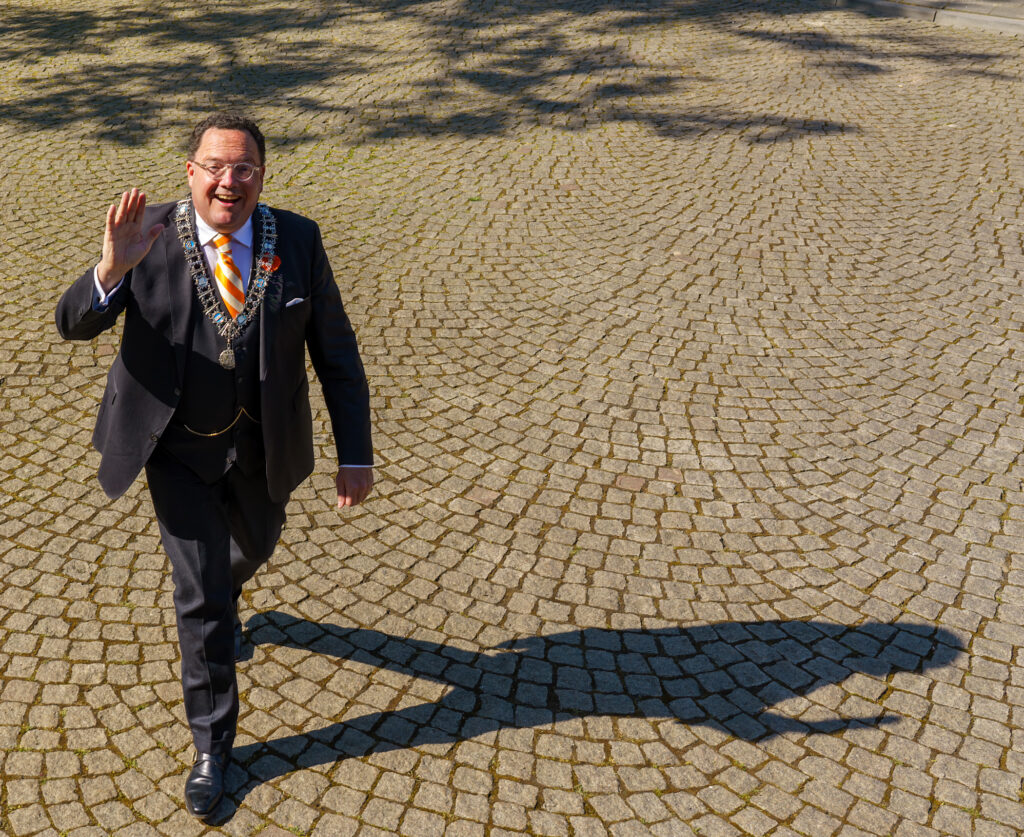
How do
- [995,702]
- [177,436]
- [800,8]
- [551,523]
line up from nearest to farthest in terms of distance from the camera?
[177,436] → [995,702] → [551,523] → [800,8]

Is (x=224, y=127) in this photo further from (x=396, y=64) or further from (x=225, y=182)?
(x=396, y=64)

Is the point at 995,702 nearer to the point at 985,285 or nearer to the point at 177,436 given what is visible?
the point at 177,436

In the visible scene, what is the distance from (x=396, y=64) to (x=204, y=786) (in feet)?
34.1

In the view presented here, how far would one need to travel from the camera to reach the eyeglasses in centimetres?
343

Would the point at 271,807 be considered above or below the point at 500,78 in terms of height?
below

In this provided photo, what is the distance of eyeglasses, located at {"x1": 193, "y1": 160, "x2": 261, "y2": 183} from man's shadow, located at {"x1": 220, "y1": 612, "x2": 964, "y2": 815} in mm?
2152

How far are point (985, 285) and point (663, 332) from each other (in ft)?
8.83

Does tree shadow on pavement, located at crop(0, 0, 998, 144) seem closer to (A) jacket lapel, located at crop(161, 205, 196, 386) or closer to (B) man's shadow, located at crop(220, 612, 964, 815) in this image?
(B) man's shadow, located at crop(220, 612, 964, 815)

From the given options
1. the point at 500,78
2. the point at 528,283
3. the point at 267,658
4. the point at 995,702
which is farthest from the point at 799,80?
the point at 267,658

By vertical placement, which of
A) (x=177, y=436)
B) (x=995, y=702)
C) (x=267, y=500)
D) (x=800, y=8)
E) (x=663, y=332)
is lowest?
(x=995, y=702)

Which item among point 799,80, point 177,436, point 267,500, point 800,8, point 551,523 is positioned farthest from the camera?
point 800,8

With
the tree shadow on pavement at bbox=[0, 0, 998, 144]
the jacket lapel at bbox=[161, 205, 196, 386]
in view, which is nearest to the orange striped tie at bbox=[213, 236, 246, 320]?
the jacket lapel at bbox=[161, 205, 196, 386]

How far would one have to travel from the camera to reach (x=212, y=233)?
11.7 ft

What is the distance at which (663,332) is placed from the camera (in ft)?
23.6
